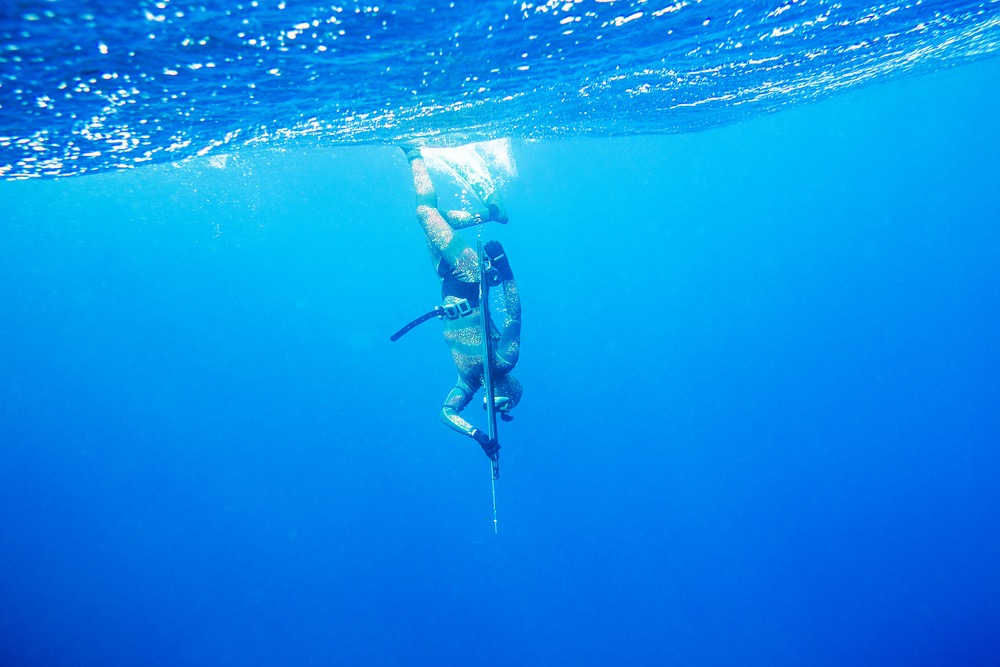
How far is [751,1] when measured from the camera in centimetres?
382

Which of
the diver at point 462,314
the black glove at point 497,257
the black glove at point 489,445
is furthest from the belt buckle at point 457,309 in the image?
the black glove at point 489,445

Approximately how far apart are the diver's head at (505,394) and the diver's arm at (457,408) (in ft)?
1.18

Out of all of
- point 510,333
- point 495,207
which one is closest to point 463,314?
point 510,333

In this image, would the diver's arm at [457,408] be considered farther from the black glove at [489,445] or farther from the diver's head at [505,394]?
the black glove at [489,445]

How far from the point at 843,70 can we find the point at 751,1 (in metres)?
5.38

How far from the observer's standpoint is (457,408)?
661cm

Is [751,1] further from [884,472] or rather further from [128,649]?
[884,472]

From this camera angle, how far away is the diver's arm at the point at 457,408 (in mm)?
6058

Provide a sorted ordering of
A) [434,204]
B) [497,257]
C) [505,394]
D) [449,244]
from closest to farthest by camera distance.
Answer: [497,257] → [505,394] → [449,244] → [434,204]

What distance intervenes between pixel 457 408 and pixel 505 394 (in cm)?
73

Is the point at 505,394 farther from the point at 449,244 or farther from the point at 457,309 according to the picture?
the point at 449,244

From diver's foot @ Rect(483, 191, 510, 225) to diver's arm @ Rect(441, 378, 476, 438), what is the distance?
2.64m

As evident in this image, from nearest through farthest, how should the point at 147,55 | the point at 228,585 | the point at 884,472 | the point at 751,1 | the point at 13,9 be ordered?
the point at 13,9
the point at 147,55
the point at 751,1
the point at 228,585
the point at 884,472

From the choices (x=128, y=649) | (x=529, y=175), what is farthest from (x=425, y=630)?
(x=529, y=175)
